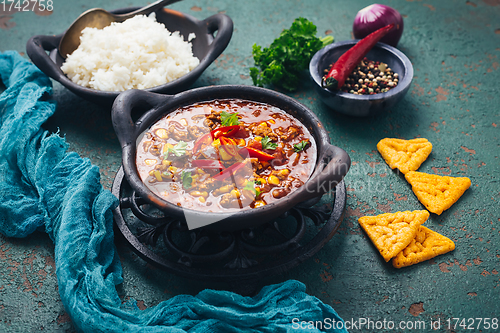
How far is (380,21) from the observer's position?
3418mm

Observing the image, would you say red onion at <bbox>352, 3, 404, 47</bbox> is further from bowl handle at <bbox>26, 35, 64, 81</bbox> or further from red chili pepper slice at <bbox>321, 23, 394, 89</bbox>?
bowl handle at <bbox>26, 35, 64, 81</bbox>

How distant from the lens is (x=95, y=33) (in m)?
3.17

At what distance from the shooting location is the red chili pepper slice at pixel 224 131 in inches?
91.1

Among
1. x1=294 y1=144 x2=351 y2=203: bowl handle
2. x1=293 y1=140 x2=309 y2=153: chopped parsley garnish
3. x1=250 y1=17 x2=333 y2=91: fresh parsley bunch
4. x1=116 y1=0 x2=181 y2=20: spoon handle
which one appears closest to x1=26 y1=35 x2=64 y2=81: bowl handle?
x1=116 y1=0 x2=181 y2=20: spoon handle

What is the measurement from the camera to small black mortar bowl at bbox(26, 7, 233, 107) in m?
2.80

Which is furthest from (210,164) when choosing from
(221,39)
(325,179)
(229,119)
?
(221,39)

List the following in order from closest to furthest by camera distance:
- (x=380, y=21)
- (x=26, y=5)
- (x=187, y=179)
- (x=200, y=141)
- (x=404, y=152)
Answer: (x=187, y=179), (x=200, y=141), (x=404, y=152), (x=380, y=21), (x=26, y=5)

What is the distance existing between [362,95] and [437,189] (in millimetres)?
810

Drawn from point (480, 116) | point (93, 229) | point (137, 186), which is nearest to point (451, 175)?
point (480, 116)

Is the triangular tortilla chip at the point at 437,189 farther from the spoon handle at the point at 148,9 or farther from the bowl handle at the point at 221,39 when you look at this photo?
the spoon handle at the point at 148,9

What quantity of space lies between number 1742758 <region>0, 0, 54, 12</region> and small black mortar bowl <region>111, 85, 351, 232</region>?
2.55 m

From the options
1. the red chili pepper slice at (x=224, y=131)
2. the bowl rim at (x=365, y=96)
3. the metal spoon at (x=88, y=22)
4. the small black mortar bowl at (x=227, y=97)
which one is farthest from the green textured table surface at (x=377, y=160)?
the red chili pepper slice at (x=224, y=131)

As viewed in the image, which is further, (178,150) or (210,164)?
(178,150)

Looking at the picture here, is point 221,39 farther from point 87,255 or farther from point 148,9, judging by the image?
point 87,255
